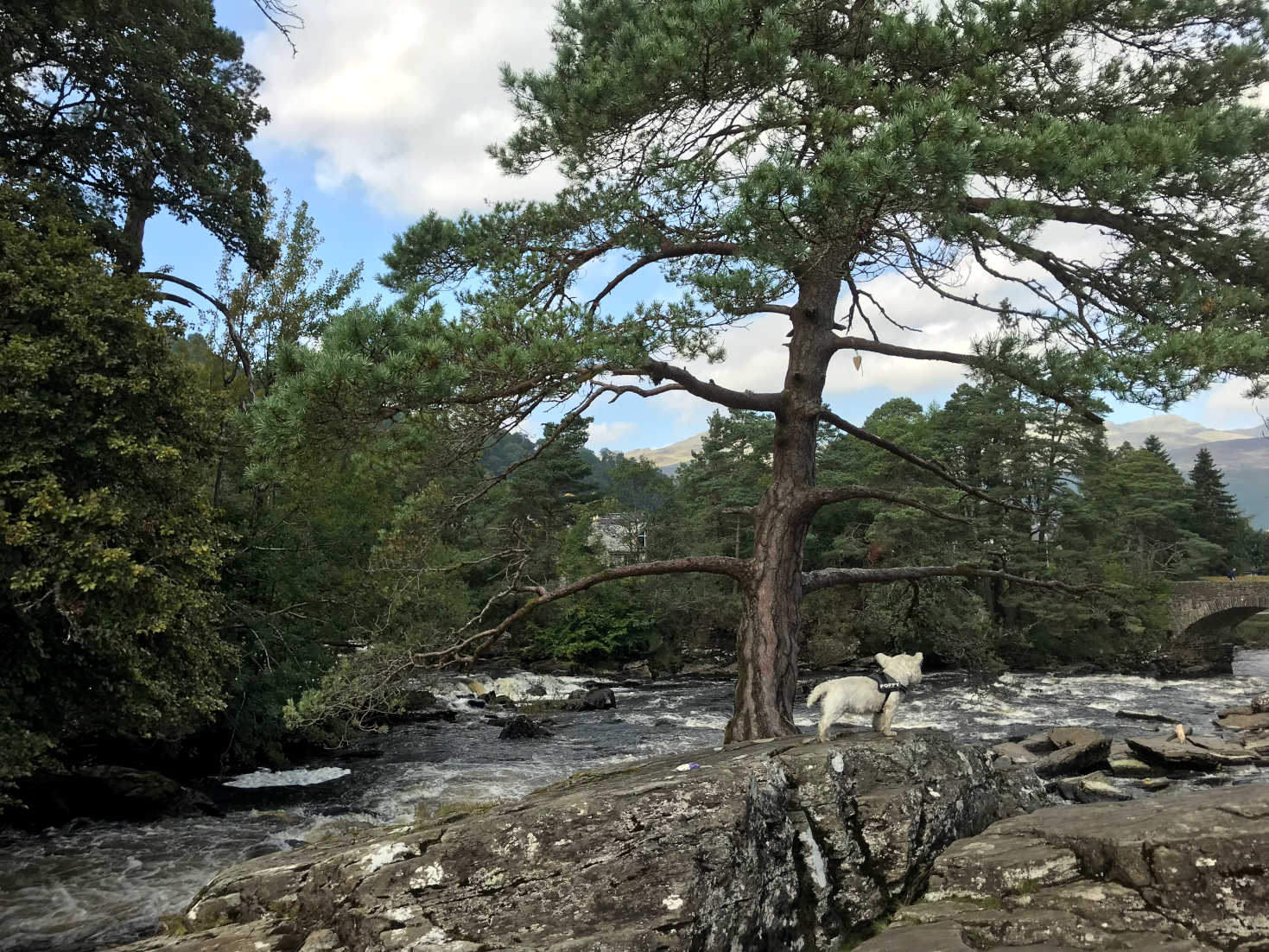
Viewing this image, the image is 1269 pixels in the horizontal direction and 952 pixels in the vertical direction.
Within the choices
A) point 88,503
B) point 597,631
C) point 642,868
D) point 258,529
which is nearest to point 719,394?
point 642,868

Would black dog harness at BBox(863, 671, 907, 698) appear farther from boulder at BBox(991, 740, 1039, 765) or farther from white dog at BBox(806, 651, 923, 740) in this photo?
boulder at BBox(991, 740, 1039, 765)

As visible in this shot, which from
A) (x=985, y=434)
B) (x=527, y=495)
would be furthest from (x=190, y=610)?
(x=527, y=495)

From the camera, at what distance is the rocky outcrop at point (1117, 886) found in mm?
4184

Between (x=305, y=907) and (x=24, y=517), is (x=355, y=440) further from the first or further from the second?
(x=24, y=517)

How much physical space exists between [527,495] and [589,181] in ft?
133

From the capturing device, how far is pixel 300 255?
846 inches

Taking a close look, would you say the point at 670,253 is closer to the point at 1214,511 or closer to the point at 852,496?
the point at 852,496

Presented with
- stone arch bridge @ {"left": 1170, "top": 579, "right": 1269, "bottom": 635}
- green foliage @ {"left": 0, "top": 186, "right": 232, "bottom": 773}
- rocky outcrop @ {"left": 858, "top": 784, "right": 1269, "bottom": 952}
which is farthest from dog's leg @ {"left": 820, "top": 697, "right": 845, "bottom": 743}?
stone arch bridge @ {"left": 1170, "top": 579, "right": 1269, "bottom": 635}

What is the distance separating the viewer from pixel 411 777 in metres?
17.0

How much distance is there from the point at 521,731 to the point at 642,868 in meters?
18.1

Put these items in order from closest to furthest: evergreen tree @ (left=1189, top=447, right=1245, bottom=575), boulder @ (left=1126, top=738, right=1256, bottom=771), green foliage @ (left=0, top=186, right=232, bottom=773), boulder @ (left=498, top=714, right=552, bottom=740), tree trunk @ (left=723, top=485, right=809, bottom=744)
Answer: tree trunk @ (left=723, top=485, right=809, bottom=744) < green foliage @ (left=0, top=186, right=232, bottom=773) < boulder @ (left=1126, top=738, right=1256, bottom=771) < boulder @ (left=498, top=714, right=552, bottom=740) < evergreen tree @ (left=1189, top=447, right=1245, bottom=575)

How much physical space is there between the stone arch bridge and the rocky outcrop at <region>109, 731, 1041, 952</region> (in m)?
35.8

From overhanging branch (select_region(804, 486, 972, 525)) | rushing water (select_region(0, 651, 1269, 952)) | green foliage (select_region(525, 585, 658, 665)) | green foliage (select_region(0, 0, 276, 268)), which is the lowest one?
rushing water (select_region(0, 651, 1269, 952))

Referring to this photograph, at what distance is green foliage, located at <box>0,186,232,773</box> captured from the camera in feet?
33.1
